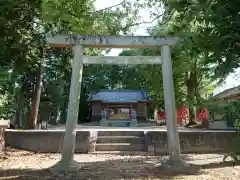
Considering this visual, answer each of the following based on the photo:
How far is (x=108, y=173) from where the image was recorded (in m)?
7.00

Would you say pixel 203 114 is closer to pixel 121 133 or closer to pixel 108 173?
pixel 121 133

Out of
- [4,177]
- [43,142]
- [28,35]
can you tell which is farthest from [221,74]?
[28,35]

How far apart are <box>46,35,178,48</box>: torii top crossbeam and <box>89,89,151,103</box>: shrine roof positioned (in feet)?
73.3

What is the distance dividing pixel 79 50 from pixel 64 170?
3.35 metres

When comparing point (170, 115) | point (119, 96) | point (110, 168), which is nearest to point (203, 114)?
point (119, 96)

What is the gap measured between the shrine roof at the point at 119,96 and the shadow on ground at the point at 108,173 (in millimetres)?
22772

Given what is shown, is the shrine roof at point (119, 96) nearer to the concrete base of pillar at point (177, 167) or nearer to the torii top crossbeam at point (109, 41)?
the torii top crossbeam at point (109, 41)

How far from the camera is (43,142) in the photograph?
11.1 m

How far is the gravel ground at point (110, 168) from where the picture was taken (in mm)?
6651

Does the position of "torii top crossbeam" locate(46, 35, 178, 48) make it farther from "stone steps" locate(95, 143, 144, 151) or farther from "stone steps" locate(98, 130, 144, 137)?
"stone steps" locate(98, 130, 144, 137)

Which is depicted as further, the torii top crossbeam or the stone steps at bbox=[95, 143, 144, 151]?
the stone steps at bbox=[95, 143, 144, 151]

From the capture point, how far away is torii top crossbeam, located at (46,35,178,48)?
8.06 meters

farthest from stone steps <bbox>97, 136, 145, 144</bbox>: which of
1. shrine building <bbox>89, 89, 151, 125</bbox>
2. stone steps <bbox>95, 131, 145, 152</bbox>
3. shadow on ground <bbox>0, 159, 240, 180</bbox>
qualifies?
shrine building <bbox>89, 89, 151, 125</bbox>

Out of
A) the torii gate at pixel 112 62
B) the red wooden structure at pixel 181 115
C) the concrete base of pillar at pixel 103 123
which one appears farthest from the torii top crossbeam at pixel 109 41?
the red wooden structure at pixel 181 115
